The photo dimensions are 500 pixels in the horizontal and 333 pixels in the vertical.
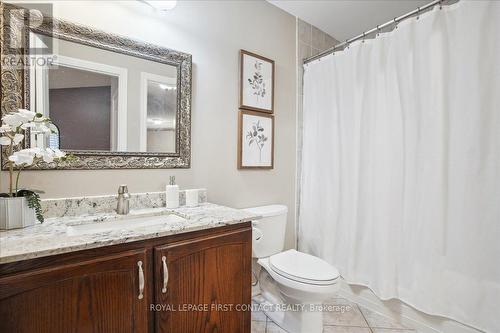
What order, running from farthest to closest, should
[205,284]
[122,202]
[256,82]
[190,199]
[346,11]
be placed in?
[346,11]
[256,82]
[190,199]
[122,202]
[205,284]

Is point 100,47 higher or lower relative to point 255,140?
higher

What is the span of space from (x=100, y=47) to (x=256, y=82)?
3.45 feet

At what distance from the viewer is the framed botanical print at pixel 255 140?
1911 millimetres

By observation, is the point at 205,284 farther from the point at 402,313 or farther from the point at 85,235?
the point at 402,313

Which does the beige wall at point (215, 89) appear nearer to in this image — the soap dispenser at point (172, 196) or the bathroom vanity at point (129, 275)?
the soap dispenser at point (172, 196)

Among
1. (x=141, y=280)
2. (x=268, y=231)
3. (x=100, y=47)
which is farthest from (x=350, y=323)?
(x=100, y=47)

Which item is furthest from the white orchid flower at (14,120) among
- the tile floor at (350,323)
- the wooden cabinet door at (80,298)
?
the tile floor at (350,323)

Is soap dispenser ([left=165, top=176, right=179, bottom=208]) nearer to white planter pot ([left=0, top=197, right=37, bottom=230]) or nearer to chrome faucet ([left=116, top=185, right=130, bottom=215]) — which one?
chrome faucet ([left=116, top=185, right=130, bottom=215])

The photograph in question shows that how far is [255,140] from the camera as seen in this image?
200 cm

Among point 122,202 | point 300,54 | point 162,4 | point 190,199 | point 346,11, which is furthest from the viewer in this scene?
point 300,54

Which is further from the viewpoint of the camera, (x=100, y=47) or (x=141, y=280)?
(x=100, y=47)

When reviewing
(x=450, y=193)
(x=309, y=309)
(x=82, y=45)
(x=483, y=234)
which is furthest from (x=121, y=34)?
(x=483, y=234)

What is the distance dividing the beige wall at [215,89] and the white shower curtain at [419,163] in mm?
342

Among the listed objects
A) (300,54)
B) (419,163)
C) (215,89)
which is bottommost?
(419,163)
